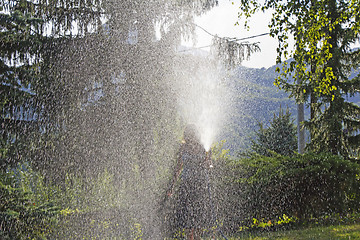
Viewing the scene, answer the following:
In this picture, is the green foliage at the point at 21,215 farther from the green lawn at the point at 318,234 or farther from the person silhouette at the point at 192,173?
the green lawn at the point at 318,234

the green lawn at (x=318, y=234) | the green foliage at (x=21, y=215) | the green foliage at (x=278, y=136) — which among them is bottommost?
the green foliage at (x=278, y=136)

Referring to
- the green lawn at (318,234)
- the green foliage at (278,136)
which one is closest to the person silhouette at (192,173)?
the green lawn at (318,234)

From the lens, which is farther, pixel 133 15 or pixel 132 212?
pixel 133 15

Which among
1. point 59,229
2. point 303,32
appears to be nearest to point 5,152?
point 59,229

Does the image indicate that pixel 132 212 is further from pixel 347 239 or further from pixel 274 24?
pixel 274 24

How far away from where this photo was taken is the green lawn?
566cm

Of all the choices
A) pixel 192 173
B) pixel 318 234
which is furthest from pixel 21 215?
pixel 318 234

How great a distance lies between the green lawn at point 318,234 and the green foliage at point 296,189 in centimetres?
52

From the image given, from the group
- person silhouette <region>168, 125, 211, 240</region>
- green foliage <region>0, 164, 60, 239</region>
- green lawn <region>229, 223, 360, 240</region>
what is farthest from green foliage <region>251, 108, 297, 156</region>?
green foliage <region>0, 164, 60, 239</region>

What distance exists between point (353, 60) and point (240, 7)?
21.5ft

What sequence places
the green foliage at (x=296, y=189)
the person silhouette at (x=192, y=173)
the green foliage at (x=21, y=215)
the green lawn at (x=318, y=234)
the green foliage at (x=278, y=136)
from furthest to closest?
the green foliage at (x=278, y=136) < the green foliage at (x=296, y=189) < the green foliage at (x=21, y=215) < the green lawn at (x=318, y=234) < the person silhouette at (x=192, y=173)

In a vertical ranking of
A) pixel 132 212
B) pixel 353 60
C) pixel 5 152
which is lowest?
pixel 132 212

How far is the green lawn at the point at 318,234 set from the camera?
5660 mm

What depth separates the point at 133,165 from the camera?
855 centimetres
